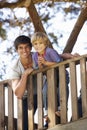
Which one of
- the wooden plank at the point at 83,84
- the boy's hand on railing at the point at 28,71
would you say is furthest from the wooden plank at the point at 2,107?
the wooden plank at the point at 83,84

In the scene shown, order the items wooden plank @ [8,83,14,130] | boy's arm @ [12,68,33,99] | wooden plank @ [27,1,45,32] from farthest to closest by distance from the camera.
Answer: wooden plank @ [27,1,45,32] → wooden plank @ [8,83,14,130] → boy's arm @ [12,68,33,99]

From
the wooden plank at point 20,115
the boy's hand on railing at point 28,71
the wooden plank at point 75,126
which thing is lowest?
the wooden plank at point 75,126

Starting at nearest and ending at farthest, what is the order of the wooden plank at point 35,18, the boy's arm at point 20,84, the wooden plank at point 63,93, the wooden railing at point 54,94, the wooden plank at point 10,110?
the wooden railing at point 54,94
the wooden plank at point 63,93
the boy's arm at point 20,84
the wooden plank at point 10,110
the wooden plank at point 35,18

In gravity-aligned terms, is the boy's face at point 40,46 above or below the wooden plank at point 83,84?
above

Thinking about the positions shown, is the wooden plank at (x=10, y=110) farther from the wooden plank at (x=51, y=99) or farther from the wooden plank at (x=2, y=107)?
the wooden plank at (x=51, y=99)

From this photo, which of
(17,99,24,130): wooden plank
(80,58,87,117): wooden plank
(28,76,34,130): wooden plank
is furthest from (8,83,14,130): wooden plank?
(80,58,87,117): wooden plank

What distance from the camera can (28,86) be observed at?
6.93 metres

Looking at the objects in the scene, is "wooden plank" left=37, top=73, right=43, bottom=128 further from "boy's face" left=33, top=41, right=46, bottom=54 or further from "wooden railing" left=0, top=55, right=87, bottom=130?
"boy's face" left=33, top=41, right=46, bottom=54

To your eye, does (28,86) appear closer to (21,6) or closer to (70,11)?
(21,6)

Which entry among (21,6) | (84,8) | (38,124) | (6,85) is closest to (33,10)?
(21,6)

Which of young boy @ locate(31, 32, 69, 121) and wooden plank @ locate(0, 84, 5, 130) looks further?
wooden plank @ locate(0, 84, 5, 130)

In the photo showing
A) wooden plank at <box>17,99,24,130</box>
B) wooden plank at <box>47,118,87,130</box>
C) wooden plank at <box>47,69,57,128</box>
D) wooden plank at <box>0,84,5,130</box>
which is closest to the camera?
wooden plank at <box>47,118,87,130</box>

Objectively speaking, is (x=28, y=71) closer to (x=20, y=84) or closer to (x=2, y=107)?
(x=20, y=84)

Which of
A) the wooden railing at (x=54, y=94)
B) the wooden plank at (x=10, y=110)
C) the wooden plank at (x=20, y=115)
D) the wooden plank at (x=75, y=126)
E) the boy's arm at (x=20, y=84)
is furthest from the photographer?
the wooden plank at (x=10, y=110)
